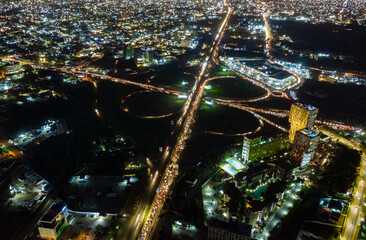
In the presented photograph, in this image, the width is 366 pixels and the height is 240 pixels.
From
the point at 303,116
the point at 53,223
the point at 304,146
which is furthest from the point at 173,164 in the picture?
the point at 303,116

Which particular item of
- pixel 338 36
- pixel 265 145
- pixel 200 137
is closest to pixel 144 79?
pixel 200 137

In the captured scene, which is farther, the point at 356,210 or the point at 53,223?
the point at 356,210

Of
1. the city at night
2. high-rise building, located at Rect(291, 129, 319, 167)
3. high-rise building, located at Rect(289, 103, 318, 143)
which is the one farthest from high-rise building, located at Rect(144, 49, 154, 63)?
high-rise building, located at Rect(291, 129, 319, 167)

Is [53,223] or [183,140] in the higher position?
[53,223]

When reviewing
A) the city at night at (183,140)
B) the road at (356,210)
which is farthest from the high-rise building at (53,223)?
the road at (356,210)

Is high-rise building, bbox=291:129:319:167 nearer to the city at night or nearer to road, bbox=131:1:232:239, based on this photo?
the city at night

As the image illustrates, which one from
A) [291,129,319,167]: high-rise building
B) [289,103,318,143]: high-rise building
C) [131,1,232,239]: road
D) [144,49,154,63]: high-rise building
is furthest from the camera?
[144,49,154,63]: high-rise building

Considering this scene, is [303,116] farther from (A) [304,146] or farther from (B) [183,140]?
(B) [183,140]
